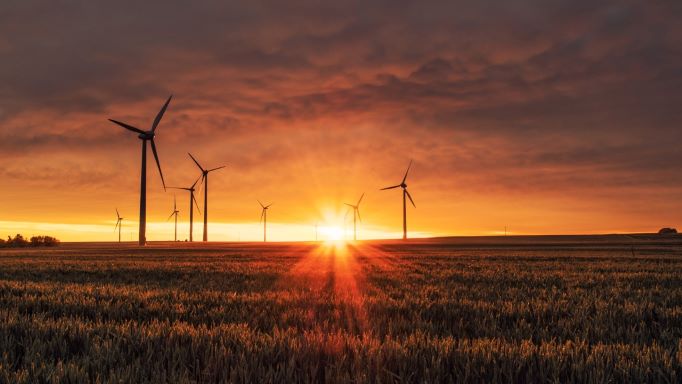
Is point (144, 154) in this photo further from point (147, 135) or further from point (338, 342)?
point (338, 342)

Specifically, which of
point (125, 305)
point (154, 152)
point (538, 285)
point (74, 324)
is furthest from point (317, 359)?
point (154, 152)

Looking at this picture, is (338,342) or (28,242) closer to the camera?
(338,342)

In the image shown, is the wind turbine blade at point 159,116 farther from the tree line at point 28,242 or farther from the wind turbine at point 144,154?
the tree line at point 28,242

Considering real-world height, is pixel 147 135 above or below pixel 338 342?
above

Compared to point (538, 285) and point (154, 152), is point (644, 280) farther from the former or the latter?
point (154, 152)

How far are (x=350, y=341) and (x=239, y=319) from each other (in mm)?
3318

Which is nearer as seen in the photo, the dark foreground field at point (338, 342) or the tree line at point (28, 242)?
the dark foreground field at point (338, 342)

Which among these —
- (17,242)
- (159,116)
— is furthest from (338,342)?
(17,242)

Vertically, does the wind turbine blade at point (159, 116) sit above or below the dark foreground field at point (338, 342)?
above

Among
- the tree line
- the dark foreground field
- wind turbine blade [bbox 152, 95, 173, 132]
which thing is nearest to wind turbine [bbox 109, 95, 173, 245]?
wind turbine blade [bbox 152, 95, 173, 132]

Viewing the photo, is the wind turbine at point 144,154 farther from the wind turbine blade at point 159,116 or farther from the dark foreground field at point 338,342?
the dark foreground field at point 338,342

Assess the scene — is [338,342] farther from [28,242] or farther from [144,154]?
[28,242]

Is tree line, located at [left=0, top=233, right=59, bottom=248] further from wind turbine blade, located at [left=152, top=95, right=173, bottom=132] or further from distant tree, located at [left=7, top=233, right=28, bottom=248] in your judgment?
wind turbine blade, located at [left=152, top=95, right=173, bottom=132]

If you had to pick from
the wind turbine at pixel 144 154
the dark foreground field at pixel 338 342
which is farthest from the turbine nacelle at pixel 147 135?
the dark foreground field at pixel 338 342
